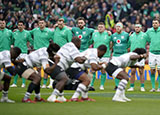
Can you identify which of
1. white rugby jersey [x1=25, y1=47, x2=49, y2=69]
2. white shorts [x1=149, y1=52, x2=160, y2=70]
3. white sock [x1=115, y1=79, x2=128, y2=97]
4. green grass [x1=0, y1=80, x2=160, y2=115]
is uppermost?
white shorts [x1=149, y1=52, x2=160, y2=70]

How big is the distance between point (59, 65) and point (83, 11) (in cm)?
1772

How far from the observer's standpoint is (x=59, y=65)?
1234 centimetres

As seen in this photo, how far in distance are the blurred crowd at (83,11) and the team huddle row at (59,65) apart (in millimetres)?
14830

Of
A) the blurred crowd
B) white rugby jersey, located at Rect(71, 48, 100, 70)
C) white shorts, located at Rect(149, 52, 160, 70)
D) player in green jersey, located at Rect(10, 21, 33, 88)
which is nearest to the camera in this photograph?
white rugby jersey, located at Rect(71, 48, 100, 70)

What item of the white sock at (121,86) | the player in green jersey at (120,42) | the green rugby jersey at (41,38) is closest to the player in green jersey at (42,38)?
the green rugby jersey at (41,38)

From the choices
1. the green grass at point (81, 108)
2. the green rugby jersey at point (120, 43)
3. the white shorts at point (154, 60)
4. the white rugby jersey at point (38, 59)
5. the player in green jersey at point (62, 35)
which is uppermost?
the player in green jersey at point (62, 35)

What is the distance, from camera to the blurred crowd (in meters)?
28.3

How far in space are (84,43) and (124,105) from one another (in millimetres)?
6885

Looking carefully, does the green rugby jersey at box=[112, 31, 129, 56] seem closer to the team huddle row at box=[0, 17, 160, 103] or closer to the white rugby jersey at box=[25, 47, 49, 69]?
the team huddle row at box=[0, 17, 160, 103]

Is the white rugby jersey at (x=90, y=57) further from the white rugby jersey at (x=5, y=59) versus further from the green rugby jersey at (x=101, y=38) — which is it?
the green rugby jersey at (x=101, y=38)

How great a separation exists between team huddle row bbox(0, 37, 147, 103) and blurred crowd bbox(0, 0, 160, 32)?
1483 cm

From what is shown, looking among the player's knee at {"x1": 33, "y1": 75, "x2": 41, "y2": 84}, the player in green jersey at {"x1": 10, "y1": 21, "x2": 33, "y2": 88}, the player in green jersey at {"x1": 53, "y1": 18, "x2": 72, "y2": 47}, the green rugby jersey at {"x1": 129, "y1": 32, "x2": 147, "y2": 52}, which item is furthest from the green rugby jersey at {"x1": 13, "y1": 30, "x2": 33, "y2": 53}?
the player's knee at {"x1": 33, "y1": 75, "x2": 41, "y2": 84}

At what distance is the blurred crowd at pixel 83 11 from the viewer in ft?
92.8

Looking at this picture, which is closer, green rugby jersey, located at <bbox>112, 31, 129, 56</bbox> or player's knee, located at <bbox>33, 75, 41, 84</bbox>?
player's knee, located at <bbox>33, 75, 41, 84</bbox>
